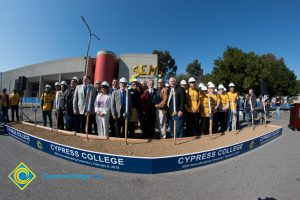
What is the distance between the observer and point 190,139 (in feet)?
16.7

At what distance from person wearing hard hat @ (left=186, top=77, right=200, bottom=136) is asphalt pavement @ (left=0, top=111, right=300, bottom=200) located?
1996 mm

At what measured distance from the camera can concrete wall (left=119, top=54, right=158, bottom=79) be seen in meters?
22.8

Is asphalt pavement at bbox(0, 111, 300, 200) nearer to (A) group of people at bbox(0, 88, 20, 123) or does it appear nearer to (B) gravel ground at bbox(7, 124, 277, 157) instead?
(B) gravel ground at bbox(7, 124, 277, 157)

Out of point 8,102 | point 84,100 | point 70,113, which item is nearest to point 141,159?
point 84,100

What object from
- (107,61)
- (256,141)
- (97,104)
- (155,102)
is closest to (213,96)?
(256,141)

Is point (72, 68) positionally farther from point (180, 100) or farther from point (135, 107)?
point (180, 100)

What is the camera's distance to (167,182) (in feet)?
9.64

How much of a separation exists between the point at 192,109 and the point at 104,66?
18.0 m

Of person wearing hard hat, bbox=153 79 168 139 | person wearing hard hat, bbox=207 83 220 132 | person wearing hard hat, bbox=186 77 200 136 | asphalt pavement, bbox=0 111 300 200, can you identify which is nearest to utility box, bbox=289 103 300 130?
person wearing hard hat, bbox=207 83 220 132

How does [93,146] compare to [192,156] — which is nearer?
[192,156]

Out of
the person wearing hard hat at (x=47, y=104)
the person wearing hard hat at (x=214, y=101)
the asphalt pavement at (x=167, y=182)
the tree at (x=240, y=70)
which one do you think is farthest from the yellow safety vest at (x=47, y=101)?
the tree at (x=240, y=70)

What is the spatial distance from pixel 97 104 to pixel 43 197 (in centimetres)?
299

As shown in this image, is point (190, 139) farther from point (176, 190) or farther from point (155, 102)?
point (176, 190)

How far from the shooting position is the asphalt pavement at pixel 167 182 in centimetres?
256
